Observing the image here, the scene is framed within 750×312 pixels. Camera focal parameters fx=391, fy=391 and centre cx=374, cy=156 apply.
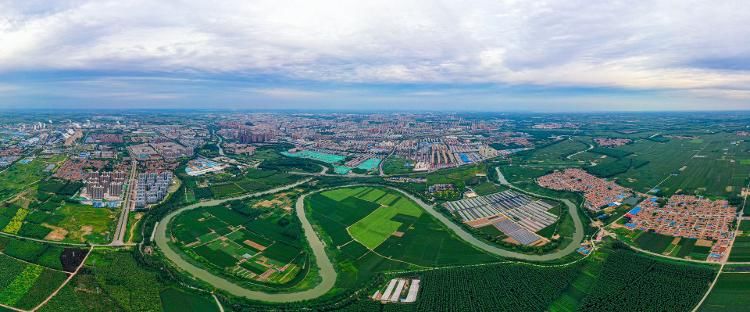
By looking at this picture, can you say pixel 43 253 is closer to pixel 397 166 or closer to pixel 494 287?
pixel 494 287

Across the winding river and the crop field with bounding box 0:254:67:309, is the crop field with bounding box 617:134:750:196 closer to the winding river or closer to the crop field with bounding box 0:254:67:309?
the winding river

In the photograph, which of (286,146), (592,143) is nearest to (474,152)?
(592,143)

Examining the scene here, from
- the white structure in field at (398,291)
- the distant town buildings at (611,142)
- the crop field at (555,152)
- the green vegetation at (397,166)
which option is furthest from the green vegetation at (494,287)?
the distant town buildings at (611,142)

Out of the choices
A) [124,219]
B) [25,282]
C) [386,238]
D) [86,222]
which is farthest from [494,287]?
[86,222]

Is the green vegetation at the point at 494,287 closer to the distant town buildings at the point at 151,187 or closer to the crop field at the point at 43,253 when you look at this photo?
the crop field at the point at 43,253

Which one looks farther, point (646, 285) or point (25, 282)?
point (25, 282)

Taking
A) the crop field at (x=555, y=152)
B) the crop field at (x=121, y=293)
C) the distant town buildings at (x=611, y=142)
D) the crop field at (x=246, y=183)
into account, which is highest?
the distant town buildings at (x=611, y=142)

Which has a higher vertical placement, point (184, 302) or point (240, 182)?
point (240, 182)
